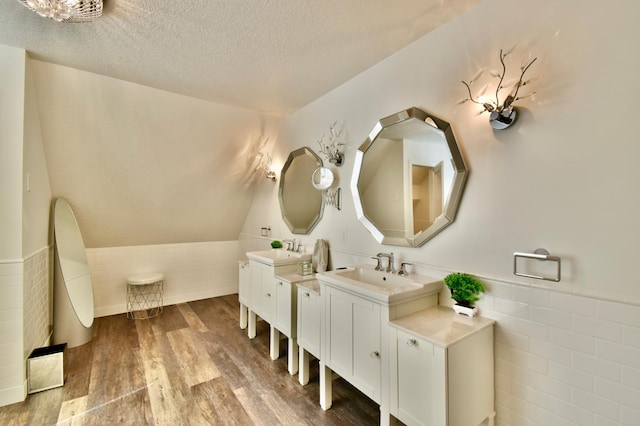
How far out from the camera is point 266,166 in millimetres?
4004

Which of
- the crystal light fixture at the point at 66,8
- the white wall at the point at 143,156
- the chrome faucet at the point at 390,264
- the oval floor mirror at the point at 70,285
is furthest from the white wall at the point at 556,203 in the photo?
the oval floor mirror at the point at 70,285

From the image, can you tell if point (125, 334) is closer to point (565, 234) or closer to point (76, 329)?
point (76, 329)

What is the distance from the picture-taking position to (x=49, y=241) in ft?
10.0

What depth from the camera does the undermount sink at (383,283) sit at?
67.0 inches

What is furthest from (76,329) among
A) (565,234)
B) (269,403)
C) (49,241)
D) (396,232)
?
(565,234)

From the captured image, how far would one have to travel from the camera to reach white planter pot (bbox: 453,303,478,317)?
1.68 metres

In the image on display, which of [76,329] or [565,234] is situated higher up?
[565,234]

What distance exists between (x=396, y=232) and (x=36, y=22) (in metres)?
2.87

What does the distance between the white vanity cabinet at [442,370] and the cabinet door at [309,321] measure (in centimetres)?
74

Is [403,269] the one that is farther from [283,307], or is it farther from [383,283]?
[283,307]

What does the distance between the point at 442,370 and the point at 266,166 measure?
327 cm

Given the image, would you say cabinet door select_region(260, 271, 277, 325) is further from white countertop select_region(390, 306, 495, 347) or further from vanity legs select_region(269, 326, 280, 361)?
white countertop select_region(390, 306, 495, 347)

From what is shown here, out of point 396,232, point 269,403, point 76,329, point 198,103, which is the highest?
point 198,103

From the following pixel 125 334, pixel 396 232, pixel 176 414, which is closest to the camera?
pixel 176 414
